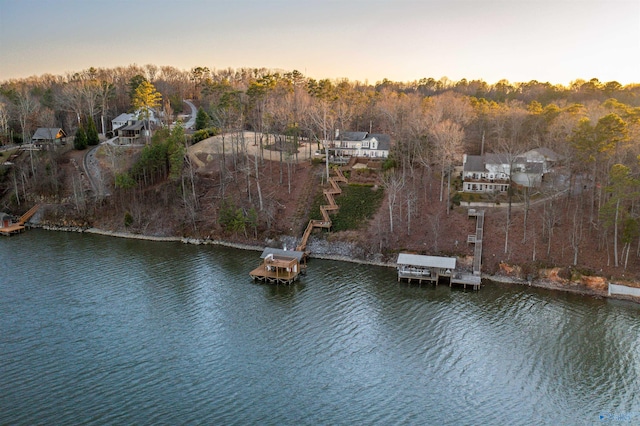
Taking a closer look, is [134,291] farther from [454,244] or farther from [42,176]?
[42,176]

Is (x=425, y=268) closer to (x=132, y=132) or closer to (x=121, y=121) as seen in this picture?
(x=132, y=132)

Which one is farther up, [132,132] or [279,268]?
[132,132]

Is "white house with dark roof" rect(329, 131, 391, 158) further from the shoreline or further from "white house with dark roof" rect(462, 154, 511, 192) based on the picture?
the shoreline

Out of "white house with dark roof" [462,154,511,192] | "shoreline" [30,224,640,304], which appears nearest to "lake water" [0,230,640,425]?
"shoreline" [30,224,640,304]

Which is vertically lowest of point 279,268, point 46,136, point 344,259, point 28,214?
point 344,259

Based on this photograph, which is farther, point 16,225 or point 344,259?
point 16,225

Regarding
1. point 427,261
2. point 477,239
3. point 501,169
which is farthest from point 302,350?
point 501,169
